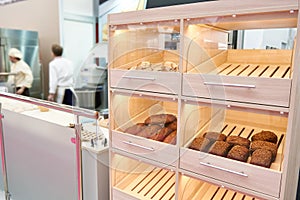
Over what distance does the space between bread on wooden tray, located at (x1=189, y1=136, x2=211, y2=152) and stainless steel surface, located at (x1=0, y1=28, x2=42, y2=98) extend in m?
4.14

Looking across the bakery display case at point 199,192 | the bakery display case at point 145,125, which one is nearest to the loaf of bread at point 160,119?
the bakery display case at point 145,125

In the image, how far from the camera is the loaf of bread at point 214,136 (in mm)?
1299

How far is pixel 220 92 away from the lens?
1.09 meters

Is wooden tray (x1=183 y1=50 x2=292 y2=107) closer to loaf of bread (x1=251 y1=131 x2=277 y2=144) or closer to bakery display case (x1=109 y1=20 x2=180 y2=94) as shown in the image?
bakery display case (x1=109 y1=20 x2=180 y2=94)

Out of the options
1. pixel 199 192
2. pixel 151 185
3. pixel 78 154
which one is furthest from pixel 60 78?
pixel 199 192

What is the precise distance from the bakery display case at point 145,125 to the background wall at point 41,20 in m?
3.82

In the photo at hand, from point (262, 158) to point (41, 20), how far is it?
201 inches

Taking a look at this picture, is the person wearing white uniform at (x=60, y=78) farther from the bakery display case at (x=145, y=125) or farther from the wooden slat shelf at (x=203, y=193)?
the wooden slat shelf at (x=203, y=193)

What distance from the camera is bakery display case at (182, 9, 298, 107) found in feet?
3.22

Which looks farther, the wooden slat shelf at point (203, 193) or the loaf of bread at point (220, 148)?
the wooden slat shelf at point (203, 193)

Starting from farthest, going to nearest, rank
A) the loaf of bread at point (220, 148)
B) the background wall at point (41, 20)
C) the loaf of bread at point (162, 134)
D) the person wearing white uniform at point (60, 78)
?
the background wall at point (41, 20)
the person wearing white uniform at point (60, 78)
the loaf of bread at point (162, 134)
the loaf of bread at point (220, 148)

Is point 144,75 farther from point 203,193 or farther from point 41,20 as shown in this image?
point 41,20

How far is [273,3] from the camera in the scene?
0.92 meters

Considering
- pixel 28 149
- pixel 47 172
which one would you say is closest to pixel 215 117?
pixel 47 172
